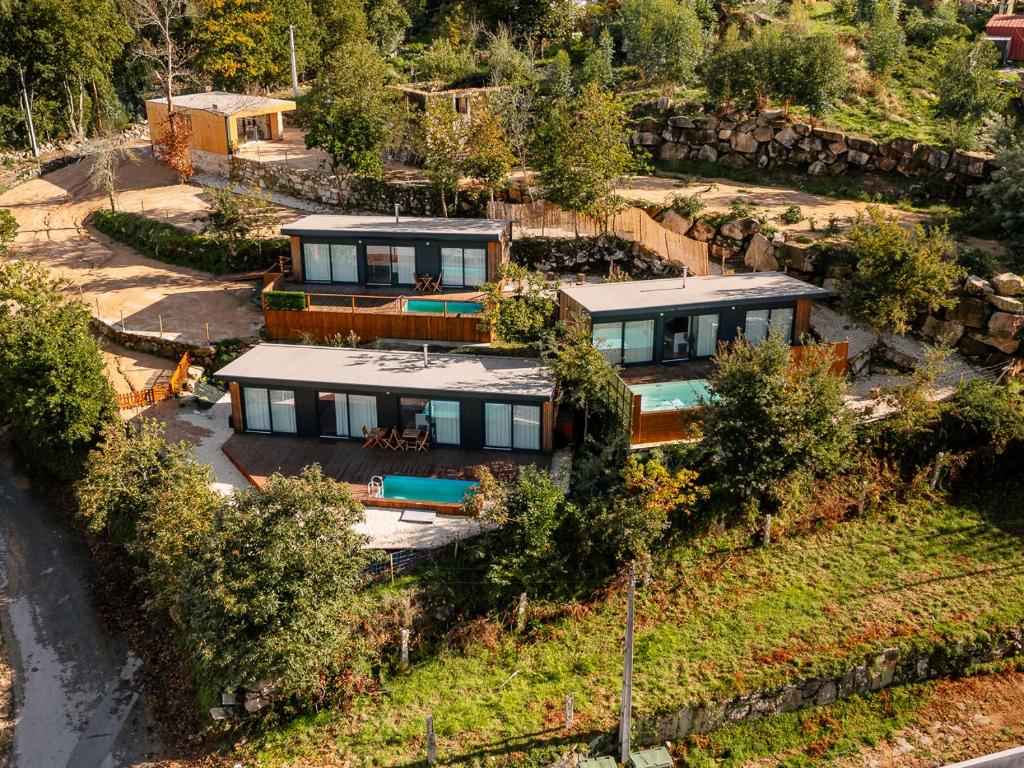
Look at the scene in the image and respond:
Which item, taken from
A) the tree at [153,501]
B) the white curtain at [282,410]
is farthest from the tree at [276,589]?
the white curtain at [282,410]

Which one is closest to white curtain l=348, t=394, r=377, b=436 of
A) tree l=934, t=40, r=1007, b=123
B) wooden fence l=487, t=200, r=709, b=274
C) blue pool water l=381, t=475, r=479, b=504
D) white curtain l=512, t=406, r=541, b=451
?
blue pool water l=381, t=475, r=479, b=504

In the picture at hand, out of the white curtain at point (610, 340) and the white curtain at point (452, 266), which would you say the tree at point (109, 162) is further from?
the white curtain at point (610, 340)

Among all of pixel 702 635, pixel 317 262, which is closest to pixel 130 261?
pixel 317 262

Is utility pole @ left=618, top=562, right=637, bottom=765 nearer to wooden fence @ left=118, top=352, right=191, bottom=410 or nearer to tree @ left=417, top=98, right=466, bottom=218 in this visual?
wooden fence @ left=118, top=352, right=191, bottom=410

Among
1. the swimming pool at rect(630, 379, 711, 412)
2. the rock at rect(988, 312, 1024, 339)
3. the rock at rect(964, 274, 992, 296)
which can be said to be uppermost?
the rock at rect(964, 274, 992, 296)

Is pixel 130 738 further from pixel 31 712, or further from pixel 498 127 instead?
pixel 498 127

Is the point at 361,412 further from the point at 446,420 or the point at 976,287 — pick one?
the point at 976,287
